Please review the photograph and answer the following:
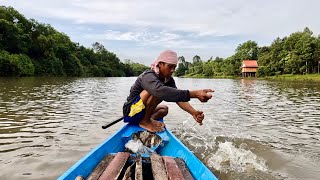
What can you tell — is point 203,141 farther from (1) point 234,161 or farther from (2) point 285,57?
(2) point 285,57


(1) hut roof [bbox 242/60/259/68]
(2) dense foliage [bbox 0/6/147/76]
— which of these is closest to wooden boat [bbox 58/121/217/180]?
(2) dense foliage [bbox 0/6/147/76]

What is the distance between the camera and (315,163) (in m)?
5.44

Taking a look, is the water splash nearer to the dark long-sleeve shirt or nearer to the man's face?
the dark long-sleeve shirt

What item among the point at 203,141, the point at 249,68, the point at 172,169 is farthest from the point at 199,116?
the point at 249,68

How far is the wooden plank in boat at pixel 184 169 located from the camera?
3.23m

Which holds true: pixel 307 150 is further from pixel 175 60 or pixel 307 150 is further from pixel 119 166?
pixel 119 166

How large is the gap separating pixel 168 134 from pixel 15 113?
20.2 feet

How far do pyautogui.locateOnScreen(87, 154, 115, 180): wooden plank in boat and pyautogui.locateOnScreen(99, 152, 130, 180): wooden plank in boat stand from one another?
0.24ft

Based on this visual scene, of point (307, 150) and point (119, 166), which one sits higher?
point (119, 166)

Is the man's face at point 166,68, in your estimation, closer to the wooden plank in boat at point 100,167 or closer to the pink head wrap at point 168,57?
the pink head wrap at point 168,57

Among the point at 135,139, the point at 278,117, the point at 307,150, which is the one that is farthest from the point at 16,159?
the point at 278,117

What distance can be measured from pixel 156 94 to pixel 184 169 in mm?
1267

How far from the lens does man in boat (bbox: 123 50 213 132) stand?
4.11m

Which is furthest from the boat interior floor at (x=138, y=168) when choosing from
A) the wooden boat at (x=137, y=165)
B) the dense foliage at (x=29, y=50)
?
the dense foliage at (x=29, y=50)
